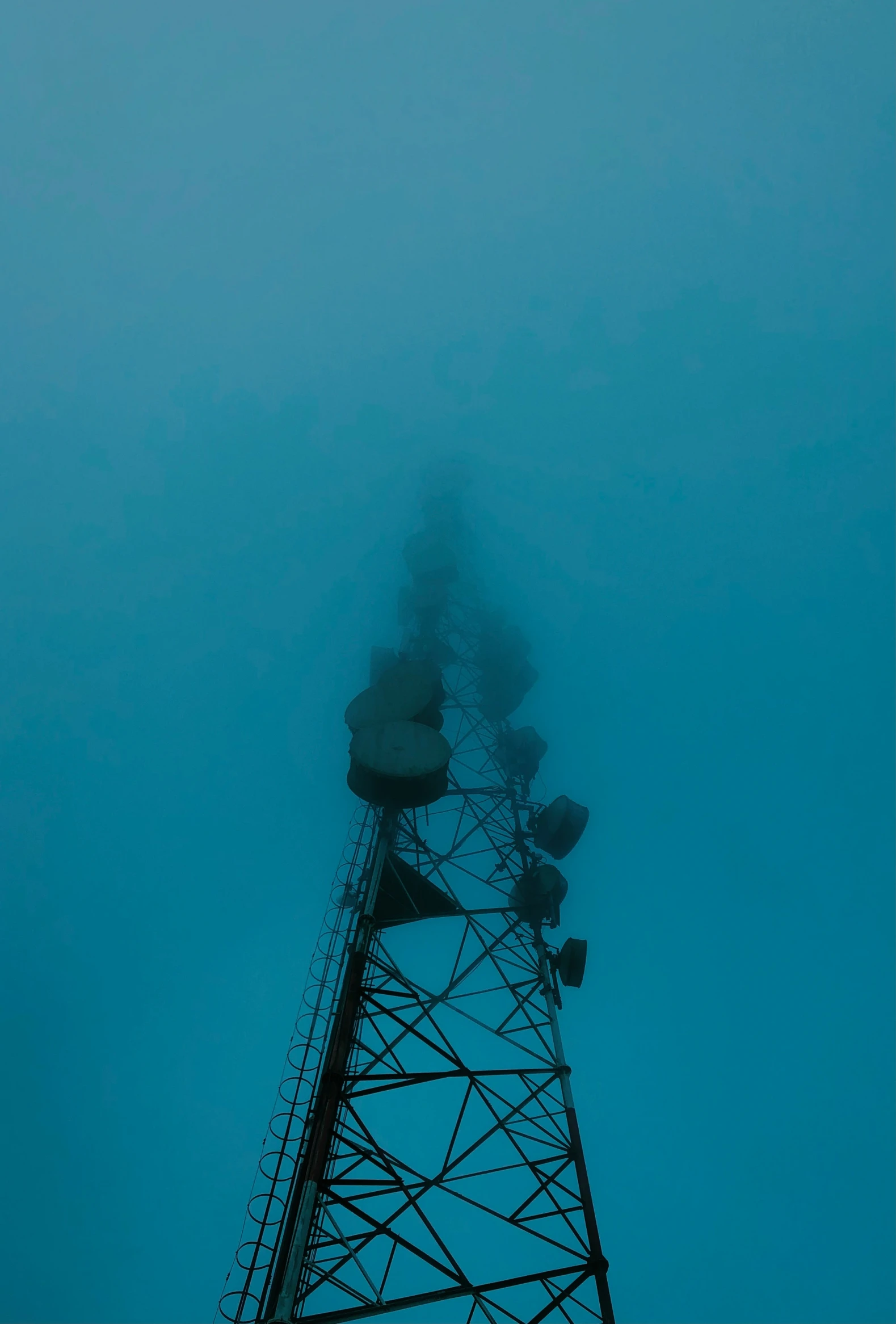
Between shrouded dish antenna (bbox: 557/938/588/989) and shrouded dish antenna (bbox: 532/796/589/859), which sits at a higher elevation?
shrouded dish antenna (bbox: 532/796/589/859)

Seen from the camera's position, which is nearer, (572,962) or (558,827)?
(572,962)

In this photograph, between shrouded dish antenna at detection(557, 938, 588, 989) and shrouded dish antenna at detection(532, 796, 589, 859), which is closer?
shrouded dish antenna at detection(557, 938, 588, 989)

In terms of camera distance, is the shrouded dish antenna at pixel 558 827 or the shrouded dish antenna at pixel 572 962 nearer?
the shrouded dish antenna at pixel 572 962

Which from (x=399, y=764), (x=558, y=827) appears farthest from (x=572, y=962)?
(x=399, y=764)

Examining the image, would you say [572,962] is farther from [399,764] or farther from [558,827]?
[399,764]

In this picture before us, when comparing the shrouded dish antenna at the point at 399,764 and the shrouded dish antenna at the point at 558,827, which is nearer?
the shrouded dish antenna at the point at 399,764

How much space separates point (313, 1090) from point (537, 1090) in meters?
3.40

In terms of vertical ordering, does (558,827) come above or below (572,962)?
above

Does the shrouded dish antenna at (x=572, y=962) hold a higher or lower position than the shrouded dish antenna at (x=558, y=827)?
lower

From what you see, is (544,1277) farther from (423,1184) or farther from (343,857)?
(343,857)

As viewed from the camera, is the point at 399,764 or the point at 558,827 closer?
the point at 399,764

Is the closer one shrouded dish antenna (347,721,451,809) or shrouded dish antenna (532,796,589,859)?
shrouded dish antenna (347,721,451,809)

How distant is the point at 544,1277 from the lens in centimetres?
977

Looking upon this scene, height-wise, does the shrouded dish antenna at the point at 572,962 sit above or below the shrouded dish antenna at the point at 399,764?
below
